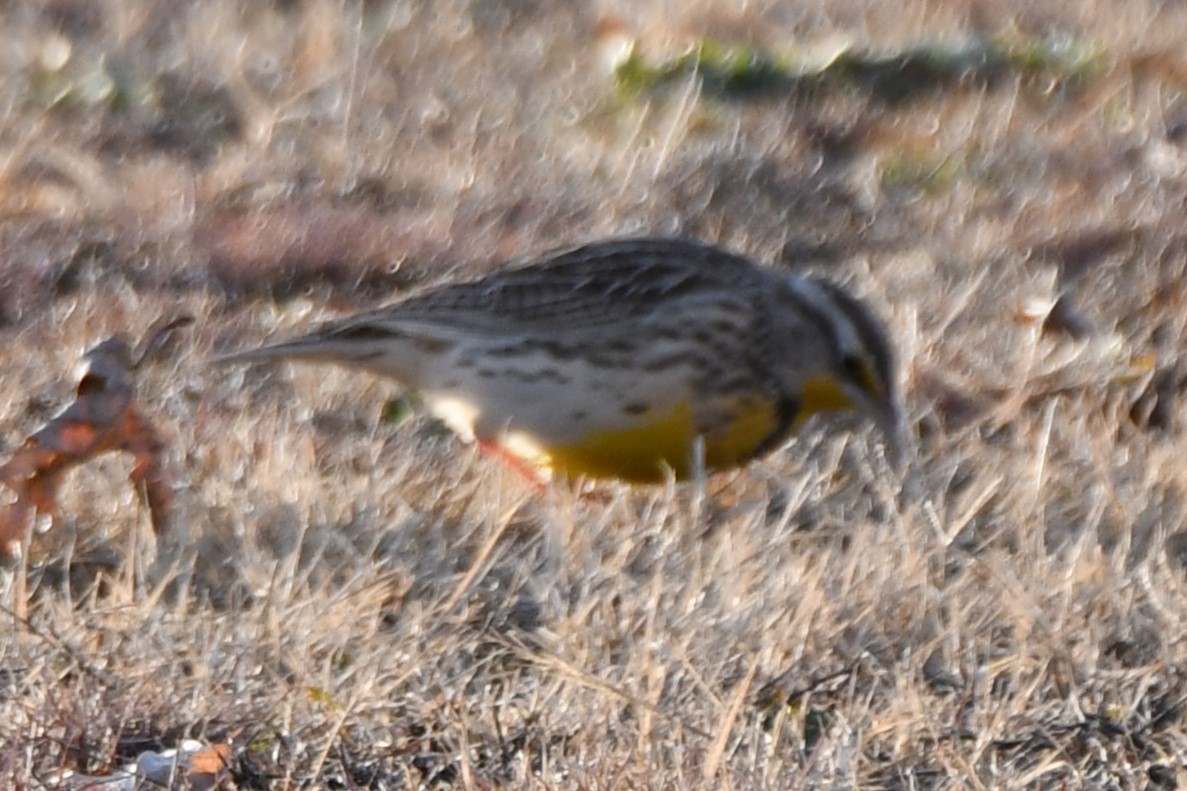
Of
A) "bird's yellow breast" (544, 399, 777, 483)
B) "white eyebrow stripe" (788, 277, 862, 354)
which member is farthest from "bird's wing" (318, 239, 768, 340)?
"bird's yellow breast" (544, 399, 777, 483)

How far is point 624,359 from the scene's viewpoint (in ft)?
21.9

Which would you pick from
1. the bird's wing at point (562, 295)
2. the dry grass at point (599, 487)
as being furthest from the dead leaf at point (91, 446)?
the bird's wing at point (562, 295)

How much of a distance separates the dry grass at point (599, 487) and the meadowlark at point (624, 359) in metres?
0.16

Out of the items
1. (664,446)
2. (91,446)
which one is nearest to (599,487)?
(664,446)

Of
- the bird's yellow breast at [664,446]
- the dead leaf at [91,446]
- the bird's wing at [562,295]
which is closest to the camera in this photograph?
the dead leaf at [91,446]

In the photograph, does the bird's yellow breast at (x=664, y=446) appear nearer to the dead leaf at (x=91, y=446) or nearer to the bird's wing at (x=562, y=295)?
the bird's wing at (x=562, y=295)

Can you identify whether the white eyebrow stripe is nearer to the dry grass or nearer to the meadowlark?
the meadowlark

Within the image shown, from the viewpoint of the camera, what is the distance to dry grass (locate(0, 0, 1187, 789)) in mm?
4910

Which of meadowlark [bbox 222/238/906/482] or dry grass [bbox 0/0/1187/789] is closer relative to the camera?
dry grass [bbox 0/0/1187/789]

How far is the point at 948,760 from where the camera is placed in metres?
4.70

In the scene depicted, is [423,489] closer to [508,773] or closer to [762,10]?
[508,773]

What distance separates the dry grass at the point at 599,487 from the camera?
16.1 ft

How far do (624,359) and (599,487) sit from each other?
0.37m

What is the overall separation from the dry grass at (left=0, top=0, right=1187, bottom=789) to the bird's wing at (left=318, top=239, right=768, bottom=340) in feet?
1.26
